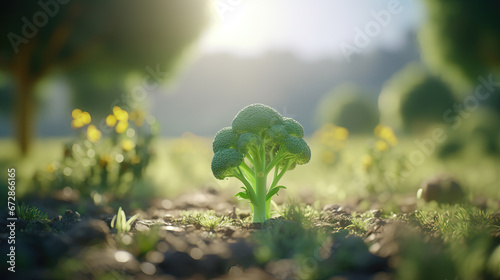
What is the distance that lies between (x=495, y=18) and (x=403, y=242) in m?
10.2

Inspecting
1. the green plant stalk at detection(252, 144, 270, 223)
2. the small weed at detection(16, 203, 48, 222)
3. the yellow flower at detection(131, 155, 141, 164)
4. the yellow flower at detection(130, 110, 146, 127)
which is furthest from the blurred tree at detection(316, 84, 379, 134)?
the small weed at detection(16, 203, 48, 222)

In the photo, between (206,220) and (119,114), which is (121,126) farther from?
(206,220)

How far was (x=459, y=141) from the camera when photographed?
10711mm

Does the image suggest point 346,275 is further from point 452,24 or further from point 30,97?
point 30,97

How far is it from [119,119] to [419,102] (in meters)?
12.4

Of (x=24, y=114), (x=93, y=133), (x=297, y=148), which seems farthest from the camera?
(x=24, y=114)

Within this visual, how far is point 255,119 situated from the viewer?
4.23 meters

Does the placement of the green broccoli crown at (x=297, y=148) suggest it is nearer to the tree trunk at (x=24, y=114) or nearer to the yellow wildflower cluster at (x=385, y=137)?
the yellow wildflower cluster at (x=385, y=137)

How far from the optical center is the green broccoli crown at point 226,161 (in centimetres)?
405

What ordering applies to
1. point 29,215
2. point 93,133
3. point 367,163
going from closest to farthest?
point 29,215
point 93,133
point 367,163

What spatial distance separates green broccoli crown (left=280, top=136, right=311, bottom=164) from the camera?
164 inches

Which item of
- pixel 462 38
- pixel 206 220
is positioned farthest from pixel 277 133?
pixel 462 38

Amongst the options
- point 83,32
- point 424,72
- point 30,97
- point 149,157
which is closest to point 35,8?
point 83,32

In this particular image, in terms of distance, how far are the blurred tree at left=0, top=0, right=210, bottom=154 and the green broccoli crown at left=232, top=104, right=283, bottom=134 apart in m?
7.48
